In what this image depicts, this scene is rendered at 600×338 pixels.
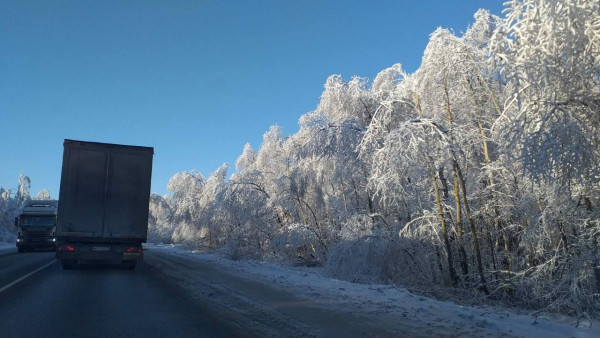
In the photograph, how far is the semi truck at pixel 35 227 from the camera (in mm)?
29703

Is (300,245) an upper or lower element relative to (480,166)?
lower

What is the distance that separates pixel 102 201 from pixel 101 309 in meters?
7.19

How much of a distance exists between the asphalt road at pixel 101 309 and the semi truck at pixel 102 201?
1.75 meters

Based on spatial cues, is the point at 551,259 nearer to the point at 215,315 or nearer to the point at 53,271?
the point at 215,315

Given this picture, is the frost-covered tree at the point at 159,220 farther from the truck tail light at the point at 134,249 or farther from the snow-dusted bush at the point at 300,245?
the truck tail light at the point at 134,249

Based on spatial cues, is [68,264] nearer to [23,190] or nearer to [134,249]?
[134,249]

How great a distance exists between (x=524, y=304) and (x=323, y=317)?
6.83 m

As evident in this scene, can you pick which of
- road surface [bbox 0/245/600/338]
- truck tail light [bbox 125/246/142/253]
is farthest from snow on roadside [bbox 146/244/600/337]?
truck tail light [bbox 125/246/142/253]

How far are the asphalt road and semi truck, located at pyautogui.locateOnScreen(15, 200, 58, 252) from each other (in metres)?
19.2

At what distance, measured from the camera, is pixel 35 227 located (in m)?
30.0

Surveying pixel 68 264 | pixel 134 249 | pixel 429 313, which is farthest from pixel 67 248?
pixel 429 313

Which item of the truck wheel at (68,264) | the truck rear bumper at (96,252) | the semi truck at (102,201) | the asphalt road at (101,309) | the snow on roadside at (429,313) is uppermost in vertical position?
the semi truck at (102,201)

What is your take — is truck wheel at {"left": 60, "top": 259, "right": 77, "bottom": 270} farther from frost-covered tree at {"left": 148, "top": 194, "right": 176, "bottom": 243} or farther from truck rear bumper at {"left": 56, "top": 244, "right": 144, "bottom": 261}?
frost-covered tree at {"left": 148, "top": 194, "right": 176, "bottom": 243}

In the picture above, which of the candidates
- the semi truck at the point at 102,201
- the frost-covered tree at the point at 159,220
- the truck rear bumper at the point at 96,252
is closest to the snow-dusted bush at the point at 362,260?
the semi truck at the point at 102,201
